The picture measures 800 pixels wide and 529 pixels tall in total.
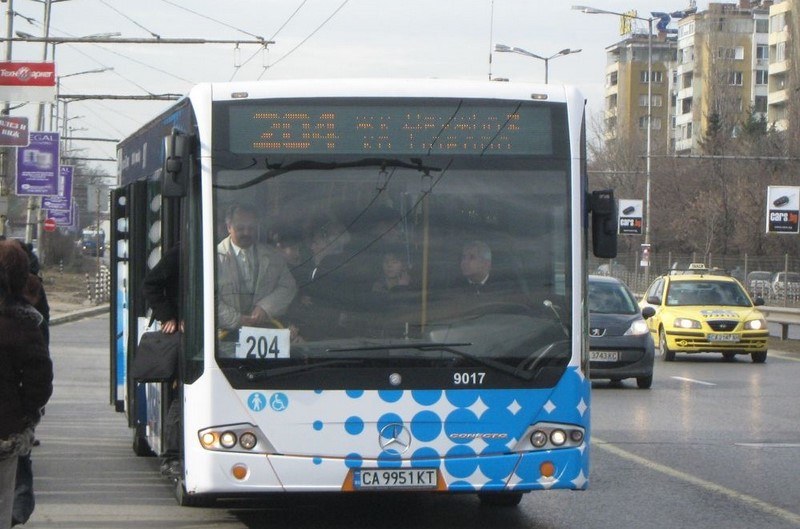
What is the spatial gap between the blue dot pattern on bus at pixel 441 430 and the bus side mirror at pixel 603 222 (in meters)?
0.86

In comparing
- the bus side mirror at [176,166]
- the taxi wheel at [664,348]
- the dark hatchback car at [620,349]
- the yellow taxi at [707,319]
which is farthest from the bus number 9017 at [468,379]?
the taxi wheel at [664,348]

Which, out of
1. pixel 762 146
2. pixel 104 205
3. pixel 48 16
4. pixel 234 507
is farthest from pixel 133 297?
pixel 762 146

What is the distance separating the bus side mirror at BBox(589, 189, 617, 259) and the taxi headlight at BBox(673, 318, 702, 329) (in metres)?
18.9

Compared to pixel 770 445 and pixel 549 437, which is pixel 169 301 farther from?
pixel 770 445

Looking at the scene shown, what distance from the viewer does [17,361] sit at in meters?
6.47

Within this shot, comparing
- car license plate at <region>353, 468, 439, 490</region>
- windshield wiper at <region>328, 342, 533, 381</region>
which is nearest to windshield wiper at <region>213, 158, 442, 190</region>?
windshield wiper at <region>328, 342, 533, 381</region>

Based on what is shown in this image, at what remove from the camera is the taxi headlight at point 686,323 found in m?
27.4

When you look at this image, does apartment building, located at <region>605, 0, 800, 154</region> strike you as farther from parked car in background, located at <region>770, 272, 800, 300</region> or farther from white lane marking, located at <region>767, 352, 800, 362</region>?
white lane marking, located at <region>767, 352, 800, 362</region>

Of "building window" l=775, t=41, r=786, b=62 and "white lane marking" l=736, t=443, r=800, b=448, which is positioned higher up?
"building window" l=775, t=41, r=786, b=62

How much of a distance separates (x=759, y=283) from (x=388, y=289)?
56083 millimetres

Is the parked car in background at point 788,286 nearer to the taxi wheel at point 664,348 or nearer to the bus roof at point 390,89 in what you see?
the taxi wheel at point 664,348

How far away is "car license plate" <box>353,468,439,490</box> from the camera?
8.27 m

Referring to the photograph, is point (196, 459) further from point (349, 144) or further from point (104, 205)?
point (104, 205)

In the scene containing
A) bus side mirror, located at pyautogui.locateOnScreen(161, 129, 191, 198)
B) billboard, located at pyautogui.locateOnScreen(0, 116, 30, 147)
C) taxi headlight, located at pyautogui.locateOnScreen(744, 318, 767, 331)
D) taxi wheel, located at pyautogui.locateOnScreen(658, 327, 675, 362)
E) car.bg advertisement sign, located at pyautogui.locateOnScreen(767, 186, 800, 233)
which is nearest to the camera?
bus side mirror, located at pyautogui.locateOnScreen(161, 129, 191, 198)
